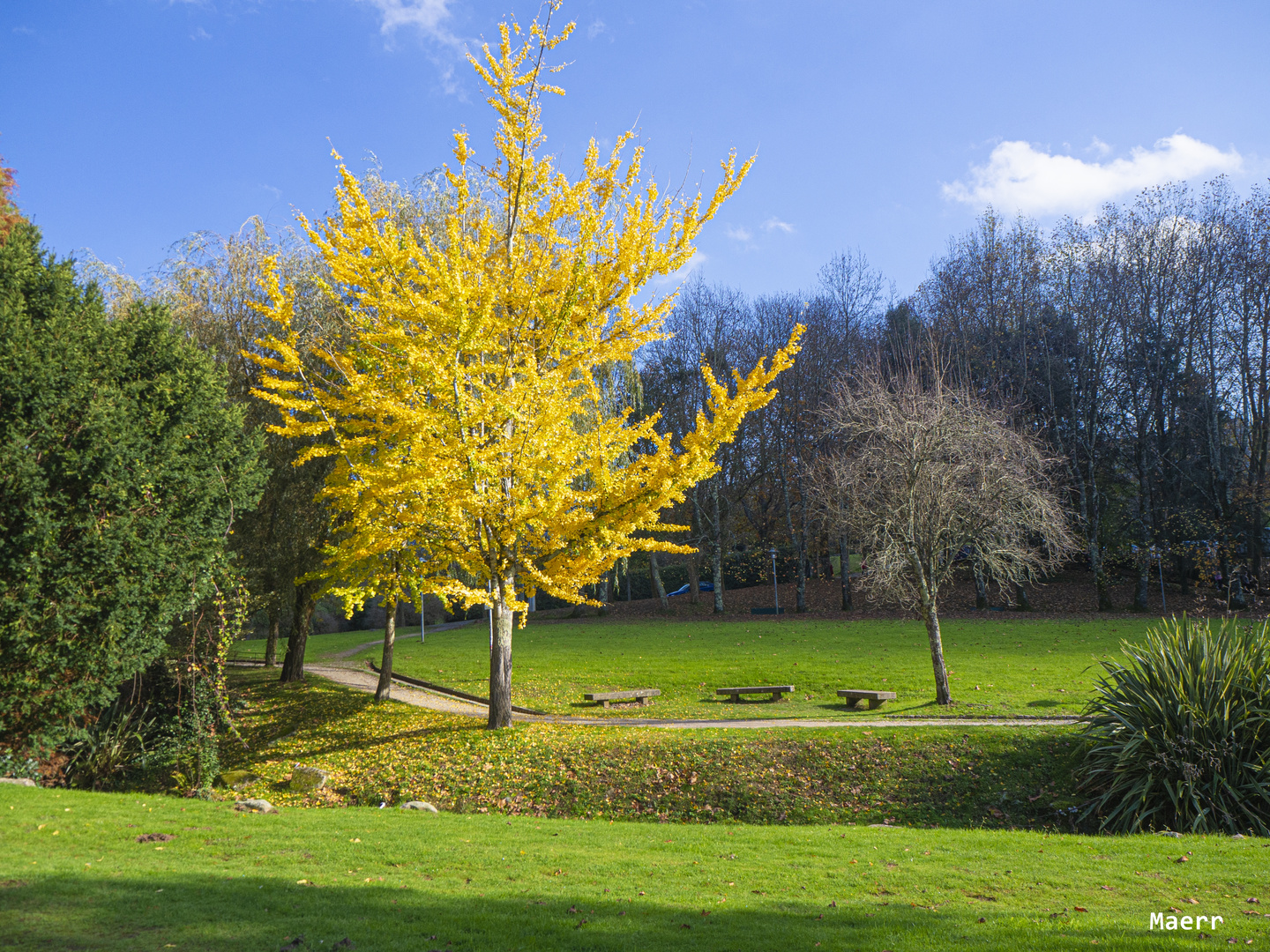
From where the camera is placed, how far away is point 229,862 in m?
6.97

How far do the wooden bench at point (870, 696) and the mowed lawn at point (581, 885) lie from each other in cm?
626

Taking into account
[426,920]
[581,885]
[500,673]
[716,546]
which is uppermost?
[716,546]

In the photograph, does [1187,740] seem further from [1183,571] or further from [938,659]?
[1183,571]

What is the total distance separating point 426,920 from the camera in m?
5.41

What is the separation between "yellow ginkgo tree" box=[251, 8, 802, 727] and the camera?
36.3ft

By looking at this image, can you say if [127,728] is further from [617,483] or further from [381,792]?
[617,483]

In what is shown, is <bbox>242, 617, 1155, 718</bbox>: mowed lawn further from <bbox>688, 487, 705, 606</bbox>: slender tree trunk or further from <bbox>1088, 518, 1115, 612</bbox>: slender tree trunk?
<bbox>688, 487, 705, 606</bbox>: slender tree trunk

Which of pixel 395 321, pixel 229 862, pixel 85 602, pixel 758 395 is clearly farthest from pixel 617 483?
pixel 85 602

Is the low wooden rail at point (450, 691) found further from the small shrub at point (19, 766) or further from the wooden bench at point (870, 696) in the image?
the small shrub at point (19, 766)

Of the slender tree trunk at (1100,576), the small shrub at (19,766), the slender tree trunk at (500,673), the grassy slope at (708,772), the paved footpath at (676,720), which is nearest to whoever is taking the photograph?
the grassy slope at (708,772)

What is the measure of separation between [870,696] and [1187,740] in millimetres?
6399

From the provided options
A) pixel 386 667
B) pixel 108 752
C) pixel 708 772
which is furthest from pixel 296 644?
pixel 708 772

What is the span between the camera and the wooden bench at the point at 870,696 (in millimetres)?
15141

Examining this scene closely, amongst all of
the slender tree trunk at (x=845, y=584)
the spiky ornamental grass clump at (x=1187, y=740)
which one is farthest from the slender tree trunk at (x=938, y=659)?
the slender tree trunk at (x=845, y=584)
